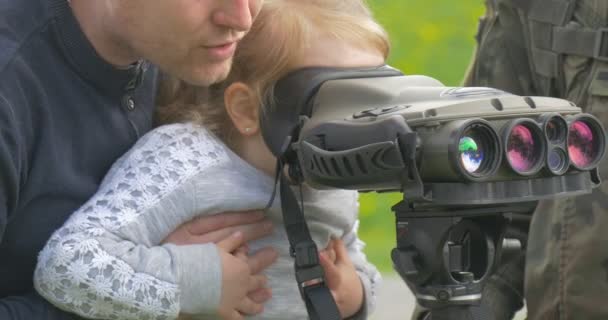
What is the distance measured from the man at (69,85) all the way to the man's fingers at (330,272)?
1.06 feet

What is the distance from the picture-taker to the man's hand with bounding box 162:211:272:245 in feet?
9.29

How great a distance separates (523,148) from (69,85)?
3.54ft

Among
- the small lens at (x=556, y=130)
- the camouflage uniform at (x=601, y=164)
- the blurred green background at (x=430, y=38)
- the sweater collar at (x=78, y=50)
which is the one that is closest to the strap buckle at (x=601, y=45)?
the camouflage uniform at (x=601, y=164)

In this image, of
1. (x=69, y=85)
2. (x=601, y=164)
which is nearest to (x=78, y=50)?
(x=69, y=85)

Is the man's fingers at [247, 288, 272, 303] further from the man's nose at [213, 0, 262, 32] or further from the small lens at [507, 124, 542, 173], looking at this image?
the small lens at [507, 124, 542, 173]

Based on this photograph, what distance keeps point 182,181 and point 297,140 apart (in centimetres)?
33

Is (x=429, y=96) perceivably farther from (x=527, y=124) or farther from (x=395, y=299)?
(x=395, y=299)

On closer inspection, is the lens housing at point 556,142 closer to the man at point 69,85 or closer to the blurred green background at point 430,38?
the man at point 69,85

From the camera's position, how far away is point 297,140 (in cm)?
260

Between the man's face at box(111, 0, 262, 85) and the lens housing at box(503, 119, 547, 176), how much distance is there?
728mm

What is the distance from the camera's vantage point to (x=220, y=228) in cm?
290

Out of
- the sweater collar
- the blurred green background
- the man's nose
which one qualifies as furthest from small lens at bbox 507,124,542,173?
the blurred green background

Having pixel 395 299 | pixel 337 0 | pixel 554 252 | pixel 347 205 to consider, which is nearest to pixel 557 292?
pixel 554 252

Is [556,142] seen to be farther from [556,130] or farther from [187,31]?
[187,31]
